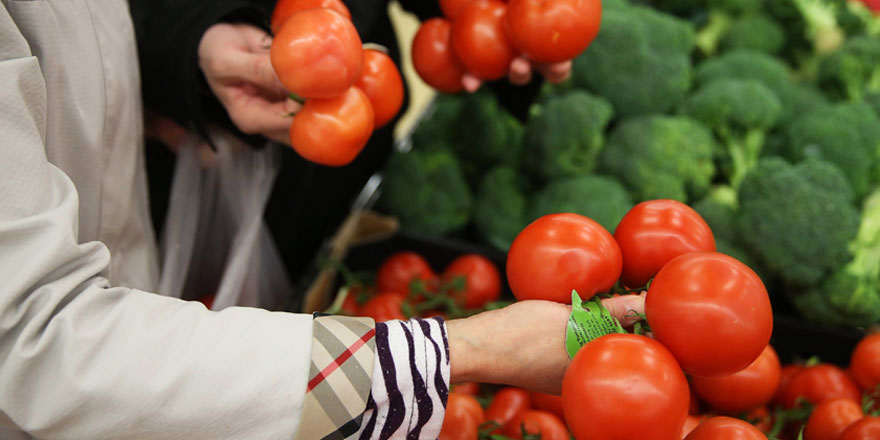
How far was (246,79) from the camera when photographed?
3.48 feet

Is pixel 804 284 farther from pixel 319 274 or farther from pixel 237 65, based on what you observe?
pixel 237 65

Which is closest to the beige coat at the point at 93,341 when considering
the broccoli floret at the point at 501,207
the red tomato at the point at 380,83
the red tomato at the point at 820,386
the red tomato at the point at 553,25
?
the red tomato at the point at 380,83

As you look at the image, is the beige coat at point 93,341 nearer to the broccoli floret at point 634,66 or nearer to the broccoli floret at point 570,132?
the broccoli floret at point 570,132

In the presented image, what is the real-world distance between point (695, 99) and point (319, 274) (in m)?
1.07

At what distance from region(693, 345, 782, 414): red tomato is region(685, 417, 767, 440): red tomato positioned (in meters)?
0.24

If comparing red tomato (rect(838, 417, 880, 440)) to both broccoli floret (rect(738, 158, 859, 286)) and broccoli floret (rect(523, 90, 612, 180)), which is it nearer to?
broccoli floret (rect(738, 158, 859, 286))

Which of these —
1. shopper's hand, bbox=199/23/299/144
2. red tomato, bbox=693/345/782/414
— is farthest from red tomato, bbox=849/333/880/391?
shopper's hand, bbox=199/23/299/144

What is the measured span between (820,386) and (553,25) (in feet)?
2.49

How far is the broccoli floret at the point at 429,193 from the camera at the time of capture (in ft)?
5.57

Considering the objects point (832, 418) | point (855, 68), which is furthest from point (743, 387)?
point (855, 68)

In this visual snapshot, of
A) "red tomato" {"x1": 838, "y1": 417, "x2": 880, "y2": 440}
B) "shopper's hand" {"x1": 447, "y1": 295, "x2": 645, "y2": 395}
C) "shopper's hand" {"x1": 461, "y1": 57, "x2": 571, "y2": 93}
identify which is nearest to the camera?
"shopper's hand" {"x1": 447, "y1": 295, "x2": 645, "y2": 395}

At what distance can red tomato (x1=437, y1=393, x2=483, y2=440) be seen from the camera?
928 millimetres

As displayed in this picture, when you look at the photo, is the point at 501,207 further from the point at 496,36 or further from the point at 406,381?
the point at 406,381

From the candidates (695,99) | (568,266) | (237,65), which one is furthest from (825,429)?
(237,65)
